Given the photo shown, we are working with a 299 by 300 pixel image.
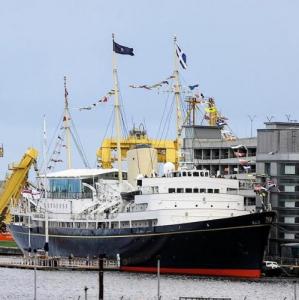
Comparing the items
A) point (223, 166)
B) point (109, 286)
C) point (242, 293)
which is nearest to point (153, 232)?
point (109, 286)

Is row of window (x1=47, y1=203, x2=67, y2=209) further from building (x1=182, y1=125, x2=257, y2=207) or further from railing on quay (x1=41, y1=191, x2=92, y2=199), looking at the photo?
building (x1=182, y1=125, x2=257, y2=207)

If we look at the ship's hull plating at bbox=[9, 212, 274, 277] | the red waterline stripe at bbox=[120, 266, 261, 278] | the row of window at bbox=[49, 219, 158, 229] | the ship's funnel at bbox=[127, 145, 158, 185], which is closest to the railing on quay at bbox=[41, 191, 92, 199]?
the row of window at bbox=[49, 219, 158, 229]

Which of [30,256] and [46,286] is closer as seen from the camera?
[46,286]

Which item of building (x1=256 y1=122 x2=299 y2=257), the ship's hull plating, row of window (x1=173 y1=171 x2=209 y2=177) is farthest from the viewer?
building (x1=256 y1=122 x2=299 y2=257)

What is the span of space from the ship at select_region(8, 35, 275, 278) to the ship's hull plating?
82mm

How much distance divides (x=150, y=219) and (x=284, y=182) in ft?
51.5

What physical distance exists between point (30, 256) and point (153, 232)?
18085mm

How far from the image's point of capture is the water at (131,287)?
10975 cm

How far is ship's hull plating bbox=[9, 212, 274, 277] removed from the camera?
126188 mm

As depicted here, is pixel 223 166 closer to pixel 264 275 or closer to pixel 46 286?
pixel 264 275

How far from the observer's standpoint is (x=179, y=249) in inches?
5064

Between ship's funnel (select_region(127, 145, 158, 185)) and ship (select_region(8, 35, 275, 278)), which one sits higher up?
ship's funnel (select_region(127, 145, 158, 185))

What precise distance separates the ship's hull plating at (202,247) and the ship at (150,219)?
0.08m

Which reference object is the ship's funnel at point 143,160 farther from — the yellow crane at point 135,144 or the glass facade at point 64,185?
the yellow crane at point 135,144
